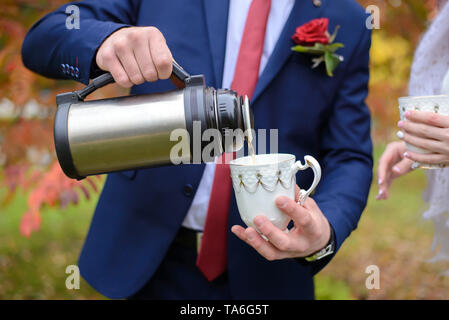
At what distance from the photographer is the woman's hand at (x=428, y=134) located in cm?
143

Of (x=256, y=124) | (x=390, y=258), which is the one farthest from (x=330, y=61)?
(x=390, y=258)

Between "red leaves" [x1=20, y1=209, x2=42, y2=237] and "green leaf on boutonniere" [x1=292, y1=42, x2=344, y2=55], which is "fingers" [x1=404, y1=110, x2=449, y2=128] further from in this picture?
"red leaves" [x1=20, y1=209, x2=42, y2=237]

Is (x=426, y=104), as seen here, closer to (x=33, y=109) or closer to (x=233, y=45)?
(x=233, y=45)

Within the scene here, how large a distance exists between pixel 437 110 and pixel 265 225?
2.33 ft

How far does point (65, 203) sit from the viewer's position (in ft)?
8.10

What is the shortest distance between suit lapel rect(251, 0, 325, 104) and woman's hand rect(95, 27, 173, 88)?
1.53 feet

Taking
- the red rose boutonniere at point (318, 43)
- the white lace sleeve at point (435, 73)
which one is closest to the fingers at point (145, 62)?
the red rose boutonniere at point (318, 43)

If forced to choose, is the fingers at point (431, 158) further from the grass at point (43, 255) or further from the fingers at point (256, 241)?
the grass at point (43, 255)

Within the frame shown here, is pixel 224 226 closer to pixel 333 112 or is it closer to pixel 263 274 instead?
pixel 263 274

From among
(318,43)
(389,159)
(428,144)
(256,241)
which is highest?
(318,43)

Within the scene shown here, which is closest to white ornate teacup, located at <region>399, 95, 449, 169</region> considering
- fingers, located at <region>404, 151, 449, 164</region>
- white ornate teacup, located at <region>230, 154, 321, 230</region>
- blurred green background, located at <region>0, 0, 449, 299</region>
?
fingers, located at <region>404, 151, 449, 164</region>

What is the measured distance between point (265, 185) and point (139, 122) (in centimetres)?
38

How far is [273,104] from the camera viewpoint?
161 cm
